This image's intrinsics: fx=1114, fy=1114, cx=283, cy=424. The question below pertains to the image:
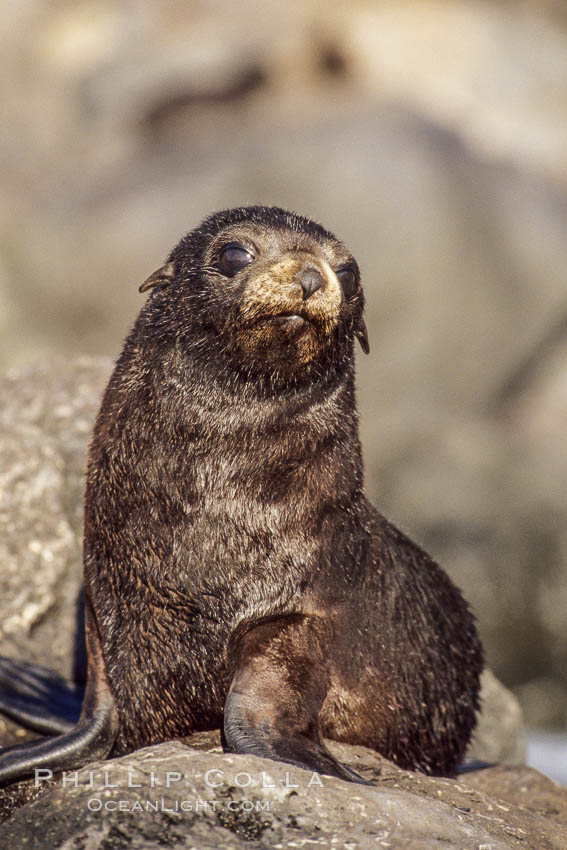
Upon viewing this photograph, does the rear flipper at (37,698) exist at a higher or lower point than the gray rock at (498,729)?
lower

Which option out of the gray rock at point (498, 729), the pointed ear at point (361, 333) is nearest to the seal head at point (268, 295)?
the pointed ear at point (361, 333)

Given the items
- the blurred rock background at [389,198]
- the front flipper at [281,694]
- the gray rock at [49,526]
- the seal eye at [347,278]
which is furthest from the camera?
the blurred rock background at [389,198]

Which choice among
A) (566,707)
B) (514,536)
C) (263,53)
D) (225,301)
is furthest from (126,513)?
(263,53)

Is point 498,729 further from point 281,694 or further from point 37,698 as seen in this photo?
point 281,694

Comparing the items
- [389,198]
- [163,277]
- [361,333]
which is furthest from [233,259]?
[389,198]

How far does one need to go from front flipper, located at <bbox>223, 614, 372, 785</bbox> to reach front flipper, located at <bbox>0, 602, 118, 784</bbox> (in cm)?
80

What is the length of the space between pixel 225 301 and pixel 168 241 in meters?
15.7

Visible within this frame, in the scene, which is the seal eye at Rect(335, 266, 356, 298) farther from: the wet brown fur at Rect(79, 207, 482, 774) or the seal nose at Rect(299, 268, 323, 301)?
the seal nose at Rect(299, 268, 323, 301)

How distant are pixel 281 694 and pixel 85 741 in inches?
43.0

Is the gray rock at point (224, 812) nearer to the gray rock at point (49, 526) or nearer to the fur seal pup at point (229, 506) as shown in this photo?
the fur seal pup at point (229, 506)

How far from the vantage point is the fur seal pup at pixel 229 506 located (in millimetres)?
5547

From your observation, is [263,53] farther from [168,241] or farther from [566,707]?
[566,707]

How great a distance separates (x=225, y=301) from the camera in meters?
5.57

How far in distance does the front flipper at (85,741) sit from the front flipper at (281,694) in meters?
0.80
